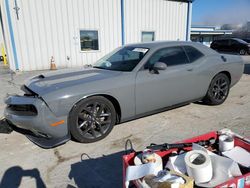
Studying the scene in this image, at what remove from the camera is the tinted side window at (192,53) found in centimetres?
446

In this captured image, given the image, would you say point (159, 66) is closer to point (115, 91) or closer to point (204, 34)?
point (115, 91)

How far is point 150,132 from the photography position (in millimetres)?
3713

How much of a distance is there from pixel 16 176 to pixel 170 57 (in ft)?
10.3

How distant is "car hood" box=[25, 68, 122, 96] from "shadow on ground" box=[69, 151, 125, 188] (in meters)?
1.07

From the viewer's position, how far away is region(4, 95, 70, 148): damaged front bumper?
297 centimetres

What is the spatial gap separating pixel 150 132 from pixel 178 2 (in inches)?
521

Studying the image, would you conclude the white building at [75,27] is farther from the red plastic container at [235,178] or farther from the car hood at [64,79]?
the red plastic container at [235,178]

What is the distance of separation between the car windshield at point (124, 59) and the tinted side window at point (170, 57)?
0.64 ft

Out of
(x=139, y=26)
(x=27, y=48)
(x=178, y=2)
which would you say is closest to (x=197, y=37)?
(x=178, y=2)

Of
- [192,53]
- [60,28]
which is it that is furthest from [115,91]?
[60,28]

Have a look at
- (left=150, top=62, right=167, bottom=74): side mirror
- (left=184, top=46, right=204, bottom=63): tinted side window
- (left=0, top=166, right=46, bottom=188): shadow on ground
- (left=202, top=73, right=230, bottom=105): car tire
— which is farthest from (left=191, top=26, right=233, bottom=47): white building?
(left=0, top=166, right=46, bottom=188): shadow on ground

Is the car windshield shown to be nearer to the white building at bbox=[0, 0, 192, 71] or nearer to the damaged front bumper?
the damaged front bumper

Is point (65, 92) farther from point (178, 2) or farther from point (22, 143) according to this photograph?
point (178, 2)

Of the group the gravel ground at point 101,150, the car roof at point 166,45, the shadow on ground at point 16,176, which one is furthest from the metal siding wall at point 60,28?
the shadow on ground at point 16,176
